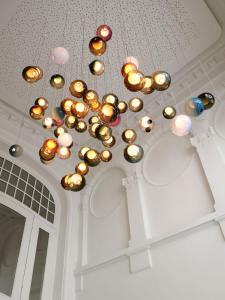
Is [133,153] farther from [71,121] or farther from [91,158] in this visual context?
[71,121]

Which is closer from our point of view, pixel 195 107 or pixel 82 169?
pixel 195 107

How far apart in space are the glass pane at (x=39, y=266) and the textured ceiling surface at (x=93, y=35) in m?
3.38

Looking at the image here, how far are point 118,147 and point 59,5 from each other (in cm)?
378

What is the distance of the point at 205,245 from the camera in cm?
477

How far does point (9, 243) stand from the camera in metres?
5.80

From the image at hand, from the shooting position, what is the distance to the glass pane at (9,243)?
17.7ft

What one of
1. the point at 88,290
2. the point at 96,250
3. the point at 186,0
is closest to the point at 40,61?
the point at 186,0

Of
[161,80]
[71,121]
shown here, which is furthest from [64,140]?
[161,80]

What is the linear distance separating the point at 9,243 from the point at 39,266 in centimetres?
86

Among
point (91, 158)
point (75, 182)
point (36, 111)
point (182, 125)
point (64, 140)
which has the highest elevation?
point (36, 111)

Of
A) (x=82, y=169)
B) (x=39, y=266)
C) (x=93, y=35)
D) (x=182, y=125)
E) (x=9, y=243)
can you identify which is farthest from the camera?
(x=39, y=266)

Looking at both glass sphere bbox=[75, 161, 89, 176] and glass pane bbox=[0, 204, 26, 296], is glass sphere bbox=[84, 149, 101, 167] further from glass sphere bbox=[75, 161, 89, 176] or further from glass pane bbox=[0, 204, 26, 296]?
glass pane bbox=[0, 204, 26, 296]

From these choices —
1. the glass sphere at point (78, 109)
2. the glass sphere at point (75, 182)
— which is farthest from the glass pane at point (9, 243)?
the glass sphere at point (78, 109)

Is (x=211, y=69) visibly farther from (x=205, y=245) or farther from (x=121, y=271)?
(x=121, y=271)
